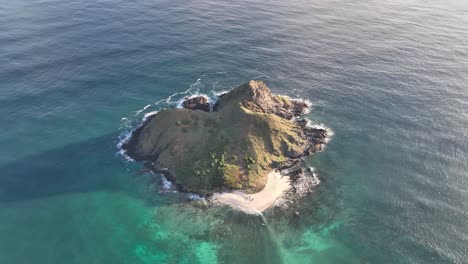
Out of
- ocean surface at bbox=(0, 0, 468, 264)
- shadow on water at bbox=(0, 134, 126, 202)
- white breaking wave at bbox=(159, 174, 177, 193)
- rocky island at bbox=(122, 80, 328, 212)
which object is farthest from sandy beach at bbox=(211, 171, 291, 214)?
shadow on water at bbox=(0, 134, 126, 202)

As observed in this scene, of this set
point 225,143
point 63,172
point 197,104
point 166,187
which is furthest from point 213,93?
point 63,172

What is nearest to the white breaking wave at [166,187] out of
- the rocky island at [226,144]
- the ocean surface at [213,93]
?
the ocean surface at [213,93]

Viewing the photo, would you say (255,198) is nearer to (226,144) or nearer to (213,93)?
(226,144)

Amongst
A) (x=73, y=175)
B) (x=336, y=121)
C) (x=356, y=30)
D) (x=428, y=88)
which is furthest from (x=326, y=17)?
(x=73, y=175)

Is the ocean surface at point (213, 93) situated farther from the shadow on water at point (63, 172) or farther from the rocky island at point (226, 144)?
the rocky island at point (226, 144)

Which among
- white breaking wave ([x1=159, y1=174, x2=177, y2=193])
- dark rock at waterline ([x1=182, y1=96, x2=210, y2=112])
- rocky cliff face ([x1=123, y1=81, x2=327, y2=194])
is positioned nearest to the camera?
white breaking wave ([x1=159, y1=174, x2=177, y2=193])

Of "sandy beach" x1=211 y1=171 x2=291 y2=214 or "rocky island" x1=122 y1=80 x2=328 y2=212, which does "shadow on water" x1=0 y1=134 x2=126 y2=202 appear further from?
"sandy beach" x1=211 y1=171 x2=291 y2=214
